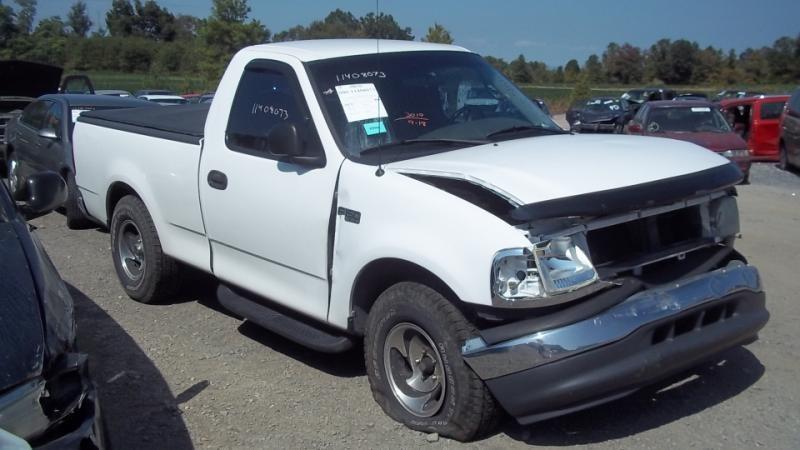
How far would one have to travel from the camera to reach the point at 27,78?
46.6 feet

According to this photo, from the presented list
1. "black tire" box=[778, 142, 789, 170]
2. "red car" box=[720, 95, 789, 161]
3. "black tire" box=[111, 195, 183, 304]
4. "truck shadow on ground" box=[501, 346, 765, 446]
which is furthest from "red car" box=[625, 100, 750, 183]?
"black tire" box=[111, 195, 183, 304]

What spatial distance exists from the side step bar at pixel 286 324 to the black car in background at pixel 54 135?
14.1ft

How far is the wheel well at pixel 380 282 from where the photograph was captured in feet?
13.4

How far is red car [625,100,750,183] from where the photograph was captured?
14438 millimetres

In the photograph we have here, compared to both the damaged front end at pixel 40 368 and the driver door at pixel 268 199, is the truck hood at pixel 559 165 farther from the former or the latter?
the damaged front end at pixel 40 368

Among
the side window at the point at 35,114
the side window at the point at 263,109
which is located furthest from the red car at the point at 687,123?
the side window at the point at 263,109

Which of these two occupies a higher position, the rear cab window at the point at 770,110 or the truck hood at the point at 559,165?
the truck hood at the point at 559,165

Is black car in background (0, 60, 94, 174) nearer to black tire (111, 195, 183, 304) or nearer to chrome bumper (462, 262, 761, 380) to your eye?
black tire (111, 195, 183, 304)

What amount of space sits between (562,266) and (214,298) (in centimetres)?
389

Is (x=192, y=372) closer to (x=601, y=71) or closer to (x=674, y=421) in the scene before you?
(x=674, y=421)

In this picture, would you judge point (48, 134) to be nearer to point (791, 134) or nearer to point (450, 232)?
point (450, 232)

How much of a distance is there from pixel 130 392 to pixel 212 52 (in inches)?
1423

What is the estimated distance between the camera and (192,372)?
5.28 meters

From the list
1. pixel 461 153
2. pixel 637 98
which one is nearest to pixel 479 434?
pixel 461 153
